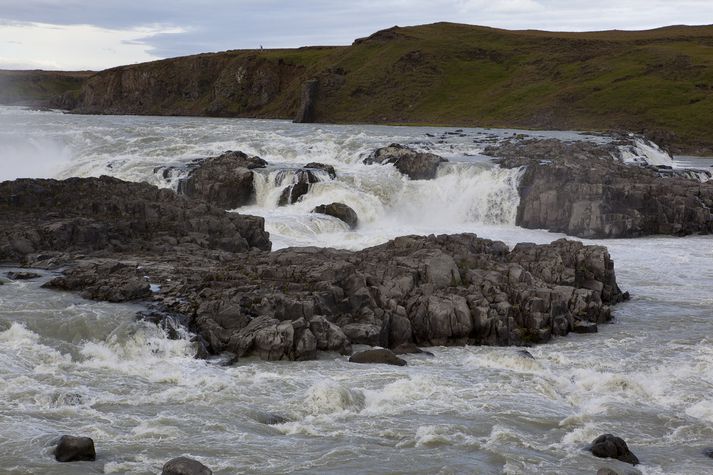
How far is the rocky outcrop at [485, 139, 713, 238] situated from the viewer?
5131 cm

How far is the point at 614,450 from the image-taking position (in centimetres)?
2020

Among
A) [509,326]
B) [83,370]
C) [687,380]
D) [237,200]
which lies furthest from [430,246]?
[237,200]

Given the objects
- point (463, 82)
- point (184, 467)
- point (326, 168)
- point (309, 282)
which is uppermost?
point (463, 82)

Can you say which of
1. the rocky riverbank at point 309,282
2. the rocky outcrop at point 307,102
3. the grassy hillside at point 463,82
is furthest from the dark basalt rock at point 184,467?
the rocky outcrop at point 307,102

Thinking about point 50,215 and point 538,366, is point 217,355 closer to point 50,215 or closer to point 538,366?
point 538,366

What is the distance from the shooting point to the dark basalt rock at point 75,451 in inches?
752

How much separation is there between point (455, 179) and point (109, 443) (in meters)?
43.0

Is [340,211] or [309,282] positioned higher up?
[340,211]

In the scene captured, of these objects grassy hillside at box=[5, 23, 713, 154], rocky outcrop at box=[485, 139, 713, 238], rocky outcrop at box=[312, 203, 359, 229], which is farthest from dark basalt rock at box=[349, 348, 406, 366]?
grassy hillside at box=[5, 23, 713, 154]

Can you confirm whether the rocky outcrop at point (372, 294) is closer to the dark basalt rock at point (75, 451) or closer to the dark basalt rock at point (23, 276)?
the dark basalt rock at point (23, 276)

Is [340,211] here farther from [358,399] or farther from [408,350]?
[358,399]

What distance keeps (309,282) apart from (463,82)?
11955 centimetres

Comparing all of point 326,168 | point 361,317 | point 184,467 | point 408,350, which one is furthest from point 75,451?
point 326,168

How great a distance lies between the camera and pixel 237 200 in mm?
57625
